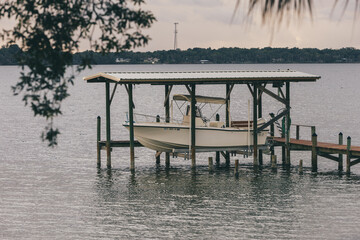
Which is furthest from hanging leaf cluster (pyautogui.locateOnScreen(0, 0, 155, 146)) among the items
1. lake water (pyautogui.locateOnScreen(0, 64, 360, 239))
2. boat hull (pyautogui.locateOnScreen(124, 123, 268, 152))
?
boat hull (pyautogui.locateOnScreen(124, 123, 268, 152))

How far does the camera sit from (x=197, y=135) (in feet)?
127

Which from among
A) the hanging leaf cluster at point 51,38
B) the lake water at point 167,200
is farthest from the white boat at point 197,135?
the hanging leaf cluster at point 51,38

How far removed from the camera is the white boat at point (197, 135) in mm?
38625

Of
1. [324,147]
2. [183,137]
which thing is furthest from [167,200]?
[324,147]

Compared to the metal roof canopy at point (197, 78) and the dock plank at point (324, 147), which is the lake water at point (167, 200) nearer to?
the dock plank at point (324, 147)

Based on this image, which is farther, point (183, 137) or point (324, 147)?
point (183, 137)

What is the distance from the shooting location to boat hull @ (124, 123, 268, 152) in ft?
127

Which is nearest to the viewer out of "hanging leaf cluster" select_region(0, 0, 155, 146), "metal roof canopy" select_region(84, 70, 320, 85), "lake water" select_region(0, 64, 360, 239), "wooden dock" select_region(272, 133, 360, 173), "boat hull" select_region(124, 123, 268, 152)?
"hanging leaf cluster" select_region(0, 0, 155, 146)

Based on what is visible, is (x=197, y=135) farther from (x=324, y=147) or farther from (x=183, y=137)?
(x=324, y=147)

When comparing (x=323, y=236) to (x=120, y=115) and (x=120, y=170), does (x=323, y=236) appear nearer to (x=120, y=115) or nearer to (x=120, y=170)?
(x=120, y=170)

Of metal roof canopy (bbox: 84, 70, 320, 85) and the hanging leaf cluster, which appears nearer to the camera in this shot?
the hanging leaf cluster

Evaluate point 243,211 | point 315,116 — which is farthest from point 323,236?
point 315,116

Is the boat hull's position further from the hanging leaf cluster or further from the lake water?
the hanging leaf cluster

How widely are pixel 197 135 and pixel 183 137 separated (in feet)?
2.38
